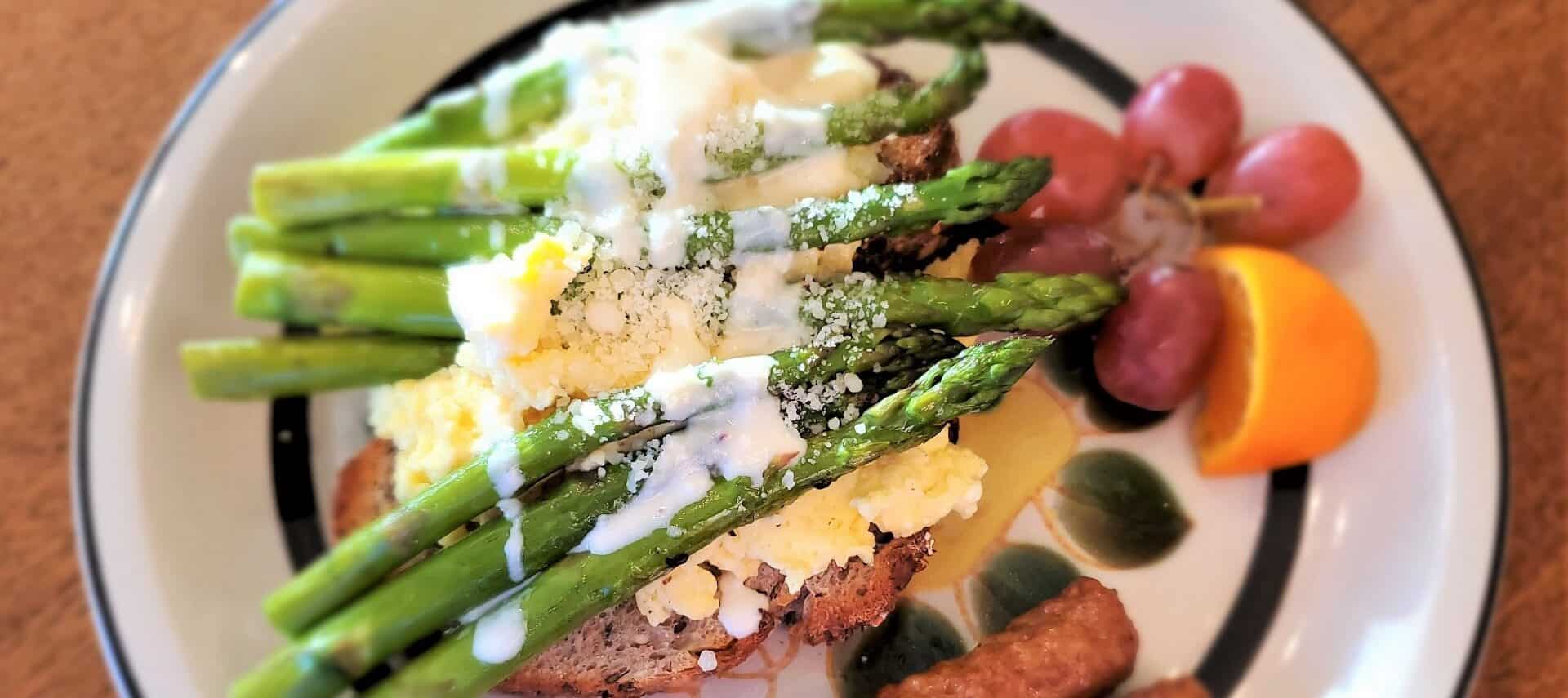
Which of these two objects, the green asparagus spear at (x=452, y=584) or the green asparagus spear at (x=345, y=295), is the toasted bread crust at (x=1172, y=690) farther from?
the green asparagus spear at (x=345, y=295)

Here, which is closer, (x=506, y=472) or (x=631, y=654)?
(x=506, y=472)

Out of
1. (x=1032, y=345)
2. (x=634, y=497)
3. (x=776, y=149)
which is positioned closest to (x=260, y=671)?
(x=634, y=497)

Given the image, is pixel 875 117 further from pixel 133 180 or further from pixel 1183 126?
pixel 133 180

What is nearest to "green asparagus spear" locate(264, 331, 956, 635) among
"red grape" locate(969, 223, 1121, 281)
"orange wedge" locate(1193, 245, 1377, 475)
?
"red grape" locate(969, 223, 1121, 281)

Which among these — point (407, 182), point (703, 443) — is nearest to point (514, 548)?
point (703, 443)

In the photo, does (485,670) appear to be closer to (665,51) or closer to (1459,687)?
(665,51)

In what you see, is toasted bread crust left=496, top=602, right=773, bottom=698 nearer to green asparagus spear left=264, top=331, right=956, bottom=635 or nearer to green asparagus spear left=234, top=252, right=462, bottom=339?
green asparagus spear left=264, top=331, right=956, bottom=635
